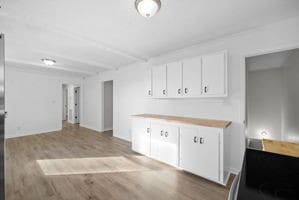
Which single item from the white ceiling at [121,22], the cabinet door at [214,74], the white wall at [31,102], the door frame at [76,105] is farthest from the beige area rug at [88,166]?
the door frame at [76,105]

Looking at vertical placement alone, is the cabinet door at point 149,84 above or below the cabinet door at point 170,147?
above

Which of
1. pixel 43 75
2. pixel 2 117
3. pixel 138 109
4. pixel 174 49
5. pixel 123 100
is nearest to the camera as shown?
pixel 2 117

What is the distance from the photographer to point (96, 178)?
2488 millimetres

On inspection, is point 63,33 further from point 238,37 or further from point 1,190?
point 238,37

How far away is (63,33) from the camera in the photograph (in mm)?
2494

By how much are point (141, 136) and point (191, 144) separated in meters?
1.37

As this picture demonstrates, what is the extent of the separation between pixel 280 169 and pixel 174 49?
9.77 feet

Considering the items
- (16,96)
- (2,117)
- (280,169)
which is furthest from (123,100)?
(280,169)

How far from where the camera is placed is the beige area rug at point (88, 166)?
8.95 ft

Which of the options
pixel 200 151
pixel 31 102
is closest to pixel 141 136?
pixel 200 151

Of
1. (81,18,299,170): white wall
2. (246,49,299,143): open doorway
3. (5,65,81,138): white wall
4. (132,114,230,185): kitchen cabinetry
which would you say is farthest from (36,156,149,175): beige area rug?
(246,49,299,143): open doorway

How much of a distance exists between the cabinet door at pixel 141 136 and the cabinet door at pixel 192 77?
1.20 metres

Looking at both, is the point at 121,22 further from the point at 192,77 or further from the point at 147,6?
the point at 192,77

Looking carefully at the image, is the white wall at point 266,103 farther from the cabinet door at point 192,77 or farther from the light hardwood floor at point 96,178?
the light hardwood floor at point 96,178
